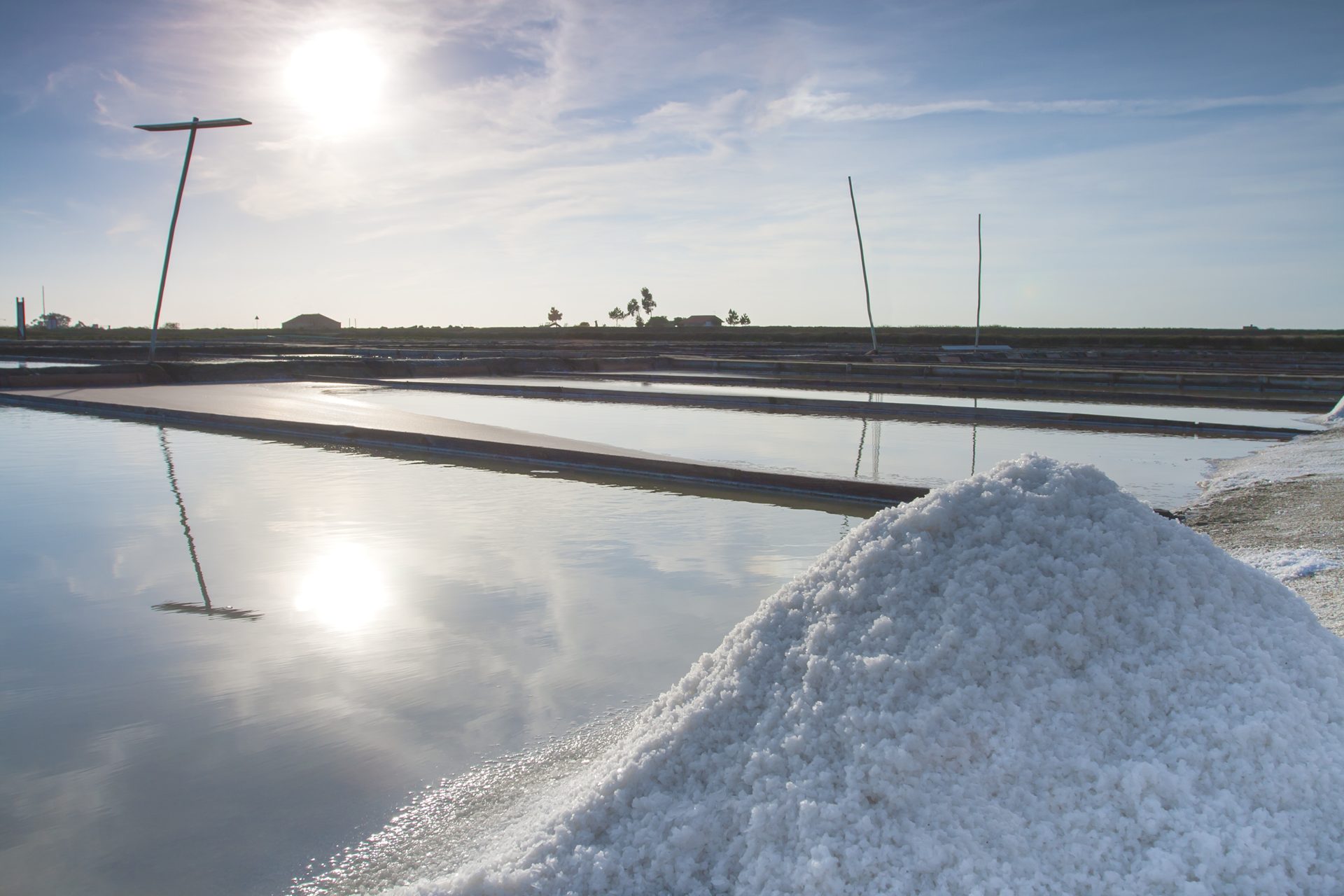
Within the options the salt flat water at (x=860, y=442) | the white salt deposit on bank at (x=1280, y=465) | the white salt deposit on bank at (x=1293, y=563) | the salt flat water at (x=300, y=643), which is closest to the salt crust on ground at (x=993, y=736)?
the salt flat water at (x=300, y=643)

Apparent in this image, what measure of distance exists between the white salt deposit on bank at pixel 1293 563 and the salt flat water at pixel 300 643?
5.97 ft

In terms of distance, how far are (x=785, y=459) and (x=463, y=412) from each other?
5.23 meters

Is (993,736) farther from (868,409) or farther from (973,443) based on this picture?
(868,409)

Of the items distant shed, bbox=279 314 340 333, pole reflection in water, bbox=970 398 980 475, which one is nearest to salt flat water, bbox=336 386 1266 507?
pole reflection in water, bbox=970 398 980 475

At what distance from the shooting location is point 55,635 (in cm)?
327

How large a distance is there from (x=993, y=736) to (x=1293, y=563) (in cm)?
255

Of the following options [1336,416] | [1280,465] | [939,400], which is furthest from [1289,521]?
[939,400]

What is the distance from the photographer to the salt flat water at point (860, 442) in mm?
6832

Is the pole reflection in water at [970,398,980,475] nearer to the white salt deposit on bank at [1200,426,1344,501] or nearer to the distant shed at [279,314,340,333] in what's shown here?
the white salt deposit on bank at [1200,426,1344,501]

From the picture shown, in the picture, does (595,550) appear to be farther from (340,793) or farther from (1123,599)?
(1123,599)

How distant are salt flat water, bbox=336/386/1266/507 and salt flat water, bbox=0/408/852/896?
187 cm

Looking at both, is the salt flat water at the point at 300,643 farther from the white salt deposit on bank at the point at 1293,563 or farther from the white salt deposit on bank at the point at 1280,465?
the white salt deposit on bank at the point at 1280,465

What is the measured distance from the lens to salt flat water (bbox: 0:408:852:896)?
209 cm

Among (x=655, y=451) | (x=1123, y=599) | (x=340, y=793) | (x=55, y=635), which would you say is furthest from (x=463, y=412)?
(x=1123, y=599)
